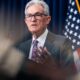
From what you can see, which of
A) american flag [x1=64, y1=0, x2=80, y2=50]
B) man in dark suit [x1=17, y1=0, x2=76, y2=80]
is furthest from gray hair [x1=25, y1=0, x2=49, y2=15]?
american flag [x1=64, y1=0, x2=80, y2=50]

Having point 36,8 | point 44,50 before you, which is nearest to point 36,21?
point 36,8

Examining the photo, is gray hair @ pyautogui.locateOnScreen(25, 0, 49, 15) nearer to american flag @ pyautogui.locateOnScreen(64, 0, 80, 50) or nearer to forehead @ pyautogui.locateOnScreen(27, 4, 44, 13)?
forehead @ pyautogui.locateOnScreen(27, 4, 44, 13)

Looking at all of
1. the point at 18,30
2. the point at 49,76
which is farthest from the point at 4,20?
the point at 49,76

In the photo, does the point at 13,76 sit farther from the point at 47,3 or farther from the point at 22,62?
the point at 47,3

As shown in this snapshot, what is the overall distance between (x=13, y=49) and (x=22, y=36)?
17cm

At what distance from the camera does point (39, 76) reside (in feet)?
29.5

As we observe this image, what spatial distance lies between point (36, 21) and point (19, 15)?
0.19m

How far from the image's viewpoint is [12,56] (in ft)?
29.6

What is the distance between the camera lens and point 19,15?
896cm

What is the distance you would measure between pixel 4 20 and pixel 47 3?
1.56 ft

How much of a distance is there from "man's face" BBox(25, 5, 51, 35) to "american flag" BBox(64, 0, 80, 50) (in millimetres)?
218

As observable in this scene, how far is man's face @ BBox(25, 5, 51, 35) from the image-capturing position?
8.98 metres

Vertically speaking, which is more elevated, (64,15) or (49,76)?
(64,15)

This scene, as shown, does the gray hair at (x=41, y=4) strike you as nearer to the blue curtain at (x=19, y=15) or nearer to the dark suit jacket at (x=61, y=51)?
the blue curtain at (x=19, y=15)
